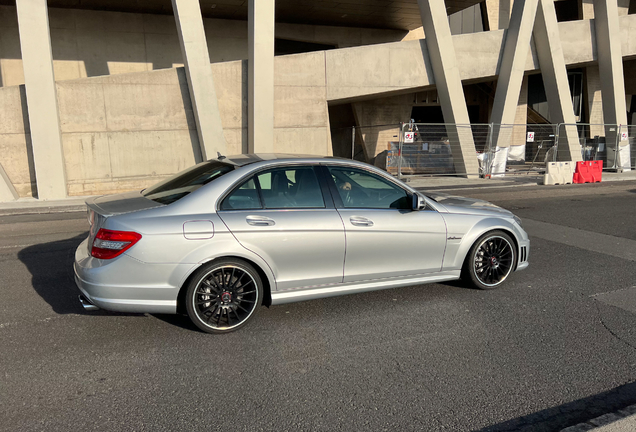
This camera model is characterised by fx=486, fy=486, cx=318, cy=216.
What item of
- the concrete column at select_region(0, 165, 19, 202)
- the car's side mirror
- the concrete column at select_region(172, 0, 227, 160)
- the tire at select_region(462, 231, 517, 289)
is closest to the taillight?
the car's side mirror

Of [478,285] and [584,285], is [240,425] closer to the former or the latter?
[478,285]

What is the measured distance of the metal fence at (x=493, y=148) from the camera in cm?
1916

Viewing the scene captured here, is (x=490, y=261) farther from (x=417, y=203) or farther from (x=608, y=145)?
(x=608, y=145)

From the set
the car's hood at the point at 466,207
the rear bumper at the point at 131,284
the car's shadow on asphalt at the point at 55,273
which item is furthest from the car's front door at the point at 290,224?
the car's shadow on asphalt at the point at 55,273

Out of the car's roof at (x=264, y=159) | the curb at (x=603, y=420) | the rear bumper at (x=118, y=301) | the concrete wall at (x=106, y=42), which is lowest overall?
the curb at (x=603, y=420)

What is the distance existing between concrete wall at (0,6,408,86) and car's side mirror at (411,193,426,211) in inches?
763

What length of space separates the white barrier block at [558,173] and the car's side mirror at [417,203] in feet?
48.0

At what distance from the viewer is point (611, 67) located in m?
23.7

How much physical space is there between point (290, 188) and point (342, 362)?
167 cm

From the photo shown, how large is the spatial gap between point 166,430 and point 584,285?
4.82 meters

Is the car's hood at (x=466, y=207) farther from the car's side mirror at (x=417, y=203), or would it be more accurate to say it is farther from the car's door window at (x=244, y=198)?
the car's door window at (x=244, y=198)

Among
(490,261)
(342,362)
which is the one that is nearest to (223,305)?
(342,362)

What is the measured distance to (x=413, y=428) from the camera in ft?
9.55

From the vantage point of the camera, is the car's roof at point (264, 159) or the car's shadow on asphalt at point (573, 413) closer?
the car's shadow on asphalt at point (573, 413)
